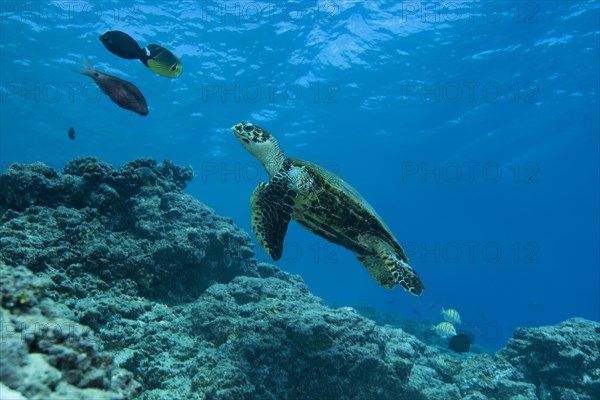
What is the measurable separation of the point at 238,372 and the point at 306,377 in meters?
1.13

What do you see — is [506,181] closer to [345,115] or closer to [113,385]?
[345,115]

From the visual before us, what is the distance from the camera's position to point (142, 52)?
508cm

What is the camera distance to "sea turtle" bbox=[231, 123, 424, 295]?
4.95 meters

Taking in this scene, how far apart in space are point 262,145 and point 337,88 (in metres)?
23.2

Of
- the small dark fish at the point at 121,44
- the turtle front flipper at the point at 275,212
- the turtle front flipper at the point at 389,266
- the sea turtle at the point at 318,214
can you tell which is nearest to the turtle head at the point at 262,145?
the sea turtle at the point at 318,214

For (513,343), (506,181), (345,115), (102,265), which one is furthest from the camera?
(506,181)

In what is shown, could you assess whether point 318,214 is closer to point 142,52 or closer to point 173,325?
point 173,325

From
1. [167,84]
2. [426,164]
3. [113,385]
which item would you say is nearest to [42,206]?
[113,385]

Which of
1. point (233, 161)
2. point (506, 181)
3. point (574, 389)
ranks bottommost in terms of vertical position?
point (574, 389)

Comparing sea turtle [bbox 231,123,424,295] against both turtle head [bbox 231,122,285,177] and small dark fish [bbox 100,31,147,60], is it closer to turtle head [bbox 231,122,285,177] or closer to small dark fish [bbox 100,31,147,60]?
turtle head [bbox 231,122,285,177]

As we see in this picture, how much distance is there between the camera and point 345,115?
3164 cm

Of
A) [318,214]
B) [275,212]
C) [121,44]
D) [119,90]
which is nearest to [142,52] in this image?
[121,44]

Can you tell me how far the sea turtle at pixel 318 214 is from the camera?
495 centimetres

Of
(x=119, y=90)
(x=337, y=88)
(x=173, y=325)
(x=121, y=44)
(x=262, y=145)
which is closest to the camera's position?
(x=119, y=90)
